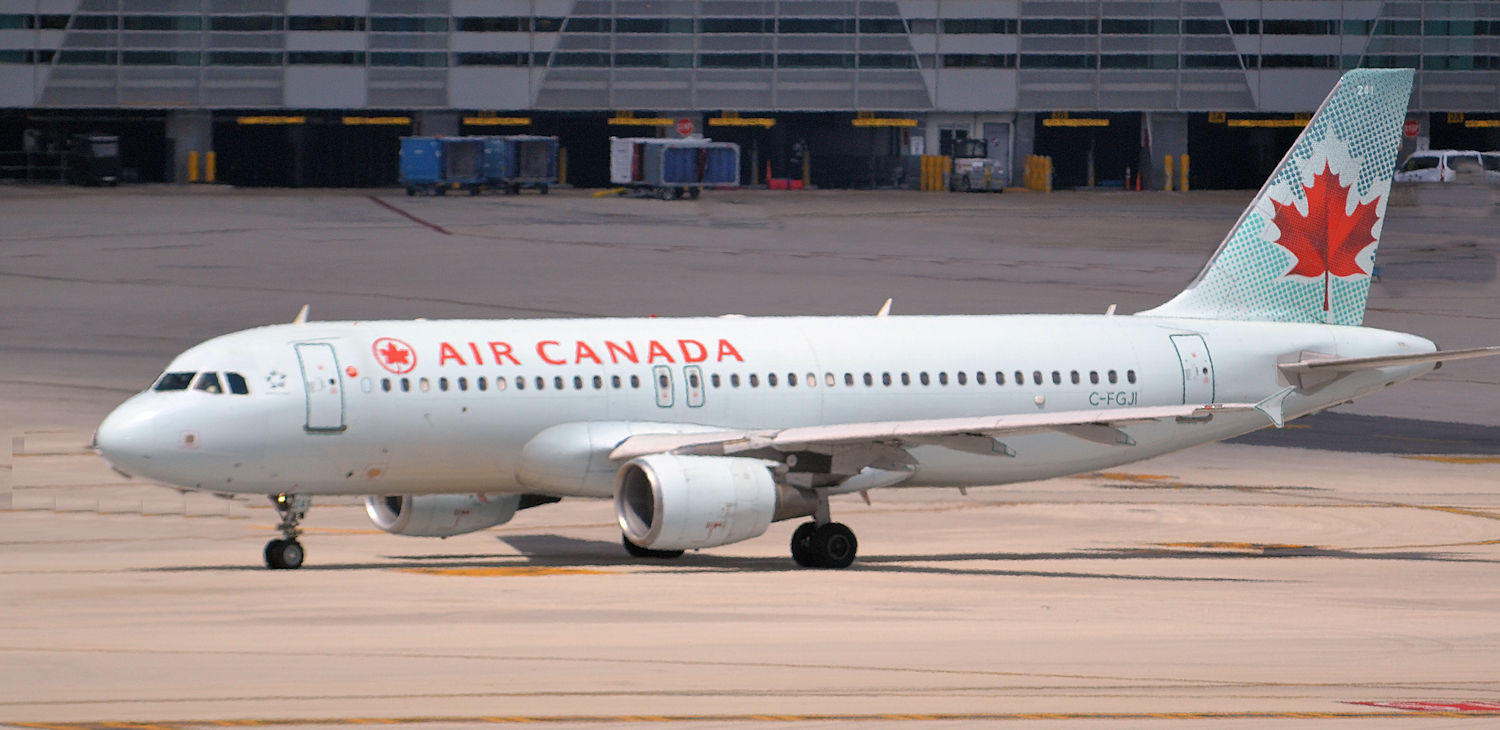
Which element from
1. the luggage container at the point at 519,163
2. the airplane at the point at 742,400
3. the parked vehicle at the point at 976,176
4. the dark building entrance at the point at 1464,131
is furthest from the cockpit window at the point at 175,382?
the dark building entrance at the point at 1464,131

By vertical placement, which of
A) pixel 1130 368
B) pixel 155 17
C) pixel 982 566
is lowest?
pixel 982 566

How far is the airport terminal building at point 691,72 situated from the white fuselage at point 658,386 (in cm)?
12936

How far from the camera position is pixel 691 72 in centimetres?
17475

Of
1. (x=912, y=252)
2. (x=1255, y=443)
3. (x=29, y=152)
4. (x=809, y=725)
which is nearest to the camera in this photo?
(x=809, y=725)

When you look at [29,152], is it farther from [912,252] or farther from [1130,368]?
[1130,368]

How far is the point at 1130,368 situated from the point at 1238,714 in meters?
19.0

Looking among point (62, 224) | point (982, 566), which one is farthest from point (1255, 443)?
point (62, 224)

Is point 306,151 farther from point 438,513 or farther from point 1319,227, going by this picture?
point 438,513

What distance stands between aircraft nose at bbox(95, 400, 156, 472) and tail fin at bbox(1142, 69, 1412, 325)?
787 inches

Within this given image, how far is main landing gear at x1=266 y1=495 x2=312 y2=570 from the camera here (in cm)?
3881

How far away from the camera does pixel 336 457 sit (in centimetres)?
3872

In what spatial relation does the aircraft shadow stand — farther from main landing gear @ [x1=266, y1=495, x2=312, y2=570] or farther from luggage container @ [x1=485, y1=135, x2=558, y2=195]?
luggage container @ [x1=485, y1=135, x2=558, y2=195]

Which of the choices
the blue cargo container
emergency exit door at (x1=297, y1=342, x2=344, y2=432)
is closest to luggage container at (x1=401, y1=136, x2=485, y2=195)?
the blue cargo container

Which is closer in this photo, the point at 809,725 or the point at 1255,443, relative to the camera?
the point at 809,725
